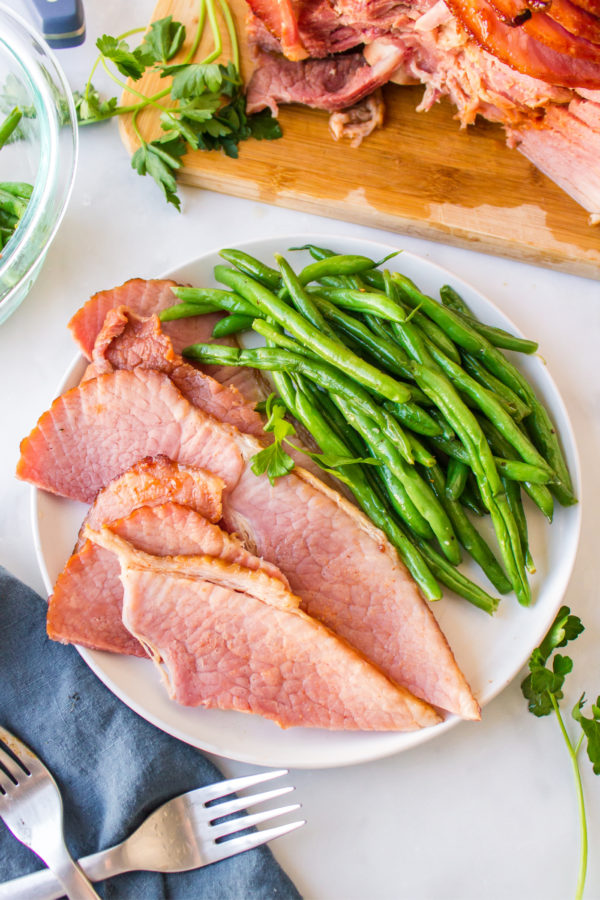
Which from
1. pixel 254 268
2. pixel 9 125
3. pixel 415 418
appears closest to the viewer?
pixel 415 418

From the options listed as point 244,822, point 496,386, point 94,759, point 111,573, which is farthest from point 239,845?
point 496,386

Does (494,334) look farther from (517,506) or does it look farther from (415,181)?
(415,181)

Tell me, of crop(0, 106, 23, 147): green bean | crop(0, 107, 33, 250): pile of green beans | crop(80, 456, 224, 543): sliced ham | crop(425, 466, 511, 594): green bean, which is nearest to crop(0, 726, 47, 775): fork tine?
crop(80, 456, 224, 543): sliced ham

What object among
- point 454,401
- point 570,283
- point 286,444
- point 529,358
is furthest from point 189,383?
point 570,283

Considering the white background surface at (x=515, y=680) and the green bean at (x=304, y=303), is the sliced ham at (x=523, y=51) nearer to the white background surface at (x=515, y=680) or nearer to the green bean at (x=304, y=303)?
the white background surface at (x=515, y=680)

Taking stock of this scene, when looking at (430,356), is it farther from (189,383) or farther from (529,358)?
(189,383)

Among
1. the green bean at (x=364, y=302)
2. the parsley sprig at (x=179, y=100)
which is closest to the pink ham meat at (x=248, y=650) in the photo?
the green bean at (x=364, y=302)

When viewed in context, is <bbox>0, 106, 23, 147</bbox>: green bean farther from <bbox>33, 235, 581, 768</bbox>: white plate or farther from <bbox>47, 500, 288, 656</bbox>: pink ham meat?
<bbox>47, 500, 288, 656</bbox>: pink ham meat
